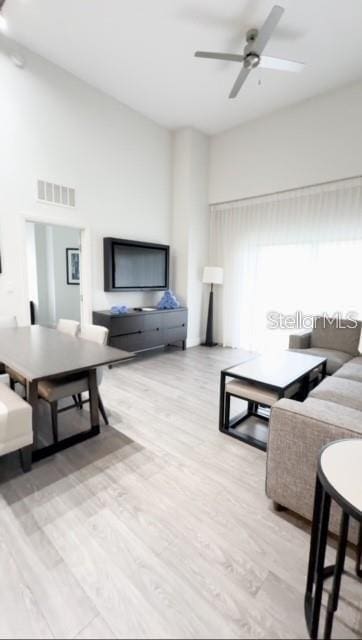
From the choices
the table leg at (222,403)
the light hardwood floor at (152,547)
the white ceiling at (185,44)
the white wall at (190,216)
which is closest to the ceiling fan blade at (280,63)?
the white ceiling at (185,44)

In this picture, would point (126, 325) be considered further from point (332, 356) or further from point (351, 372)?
point (351, 372)

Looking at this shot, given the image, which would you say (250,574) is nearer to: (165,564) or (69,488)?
(165,564)

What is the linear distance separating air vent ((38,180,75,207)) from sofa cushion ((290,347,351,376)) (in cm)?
367

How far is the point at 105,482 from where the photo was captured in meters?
1.82

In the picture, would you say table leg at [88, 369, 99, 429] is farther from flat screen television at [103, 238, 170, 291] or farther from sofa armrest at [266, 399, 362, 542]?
flat screen television at [103, 238, 170, 291]

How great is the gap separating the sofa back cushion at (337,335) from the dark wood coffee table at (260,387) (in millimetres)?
978

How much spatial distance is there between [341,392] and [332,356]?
3.92 feet

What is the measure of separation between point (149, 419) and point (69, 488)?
0.95 metres

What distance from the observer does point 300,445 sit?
1.46 metres

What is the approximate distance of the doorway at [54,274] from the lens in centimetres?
618

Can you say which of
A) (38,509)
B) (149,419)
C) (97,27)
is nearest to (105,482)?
(38,509)

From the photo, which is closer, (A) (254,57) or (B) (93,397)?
(B) (93,397)

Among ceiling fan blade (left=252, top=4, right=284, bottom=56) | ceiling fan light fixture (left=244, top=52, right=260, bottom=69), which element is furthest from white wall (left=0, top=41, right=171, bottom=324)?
ceiling fan blade (left=252, top=4, right=284, bottom=56)

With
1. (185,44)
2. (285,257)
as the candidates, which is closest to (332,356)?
(285,257)
